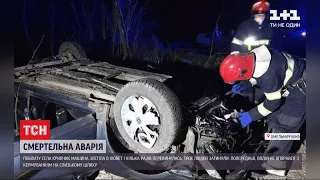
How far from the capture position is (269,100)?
2.19 meters

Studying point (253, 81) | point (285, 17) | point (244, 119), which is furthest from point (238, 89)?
point (285, 17)

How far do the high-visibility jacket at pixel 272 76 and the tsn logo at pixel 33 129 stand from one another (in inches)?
60.9

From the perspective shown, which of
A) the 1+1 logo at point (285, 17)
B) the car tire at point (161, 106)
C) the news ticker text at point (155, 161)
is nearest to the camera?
the car tire at point (161, 106)

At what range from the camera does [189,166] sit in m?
1.98

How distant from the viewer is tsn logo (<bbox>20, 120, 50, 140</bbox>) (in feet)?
7.45

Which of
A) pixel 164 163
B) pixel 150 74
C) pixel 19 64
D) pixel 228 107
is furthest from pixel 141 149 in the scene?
pixel 19 64

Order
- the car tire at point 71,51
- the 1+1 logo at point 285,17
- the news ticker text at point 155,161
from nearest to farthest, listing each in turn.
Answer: the news ticker text at point 155,161, the 1+1 logo at point 285,17, the car tire at point 71,51

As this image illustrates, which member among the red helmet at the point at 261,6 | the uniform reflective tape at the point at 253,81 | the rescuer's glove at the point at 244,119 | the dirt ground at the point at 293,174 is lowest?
the dirt ground at the point at 293,174

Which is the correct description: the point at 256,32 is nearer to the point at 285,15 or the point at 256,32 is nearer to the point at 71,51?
the point at 285,15

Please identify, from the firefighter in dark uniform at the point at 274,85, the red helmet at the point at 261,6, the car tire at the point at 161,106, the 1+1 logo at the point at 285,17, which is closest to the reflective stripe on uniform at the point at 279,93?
the firefighter in dark uniform at the point at 274,85

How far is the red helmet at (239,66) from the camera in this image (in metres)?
2.12

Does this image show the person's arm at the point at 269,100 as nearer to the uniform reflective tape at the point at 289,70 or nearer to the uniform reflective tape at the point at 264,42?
the uniform reflective tape at the point at 289,70

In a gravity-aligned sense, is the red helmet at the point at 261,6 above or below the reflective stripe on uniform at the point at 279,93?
above

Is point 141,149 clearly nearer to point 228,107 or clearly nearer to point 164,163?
point 164,163
